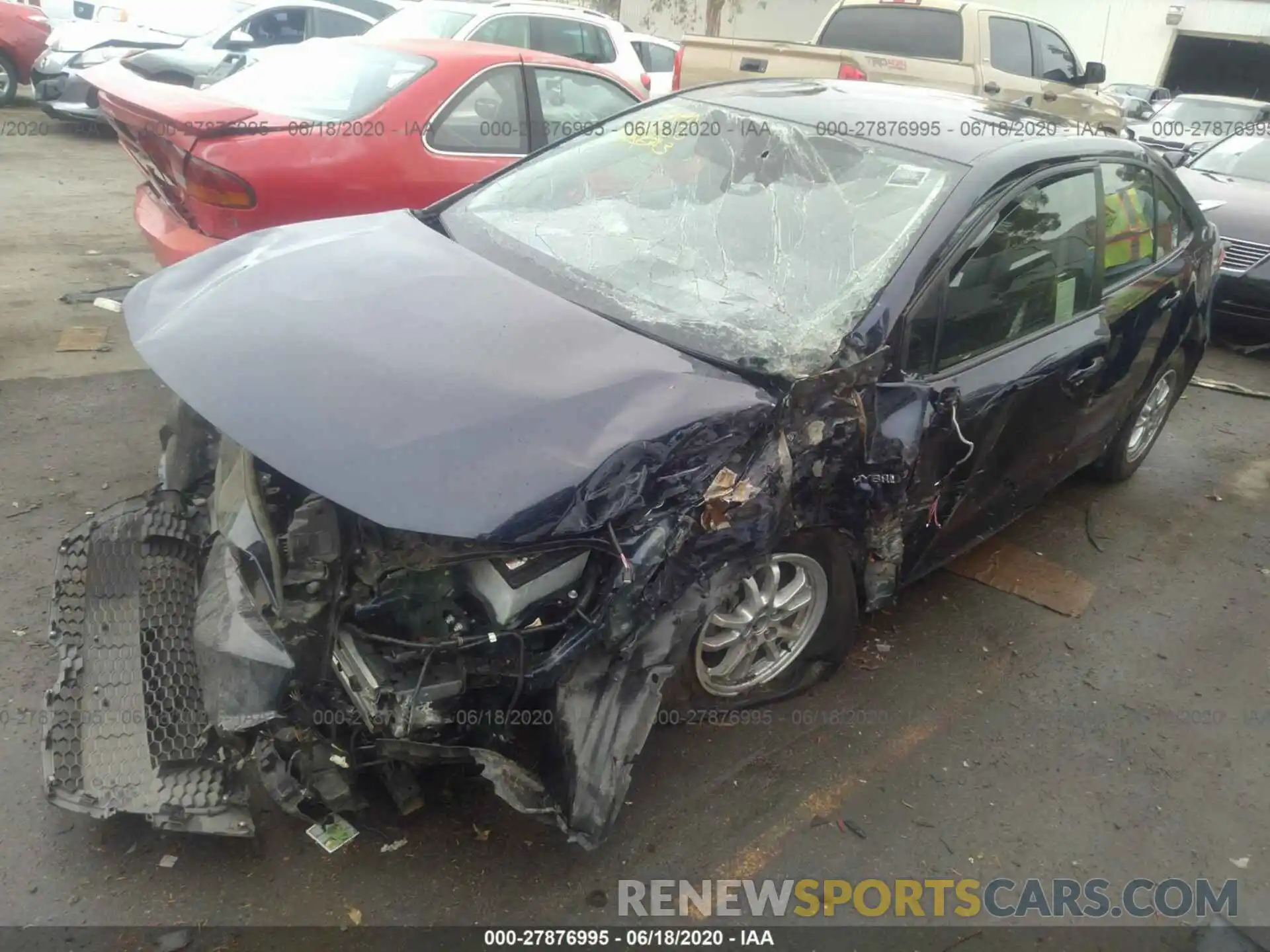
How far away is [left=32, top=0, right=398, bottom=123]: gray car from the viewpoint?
906cm

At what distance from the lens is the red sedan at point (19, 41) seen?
412 inches

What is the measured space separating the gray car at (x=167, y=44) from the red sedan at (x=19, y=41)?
688 millimetres

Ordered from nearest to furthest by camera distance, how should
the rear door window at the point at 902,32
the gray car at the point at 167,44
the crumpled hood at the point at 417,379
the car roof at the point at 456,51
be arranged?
the crumpled hood at the point at 417,379
the car roof at the point at 456,51
the rear door window at the point at 902,32
the gray car at the point at 167,44

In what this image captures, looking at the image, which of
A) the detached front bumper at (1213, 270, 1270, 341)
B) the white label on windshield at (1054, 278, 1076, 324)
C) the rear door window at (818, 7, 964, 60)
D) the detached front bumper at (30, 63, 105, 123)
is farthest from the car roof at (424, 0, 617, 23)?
the white label on windshield at (1054, 278, 1076, 324)

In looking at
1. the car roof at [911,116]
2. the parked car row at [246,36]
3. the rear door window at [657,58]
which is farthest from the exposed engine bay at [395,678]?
the rear door window at [657,58]

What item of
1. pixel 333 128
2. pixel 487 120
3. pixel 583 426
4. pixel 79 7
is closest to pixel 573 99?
pixel 487 120

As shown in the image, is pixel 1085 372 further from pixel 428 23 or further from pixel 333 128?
pixel 428 23

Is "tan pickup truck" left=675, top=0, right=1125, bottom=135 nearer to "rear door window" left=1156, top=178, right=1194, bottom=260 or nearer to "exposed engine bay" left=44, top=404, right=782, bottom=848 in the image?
"rear door window" left=1156, top=178, right=1194, bottom=260

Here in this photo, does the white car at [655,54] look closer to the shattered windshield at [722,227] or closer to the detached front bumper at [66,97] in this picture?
the detached front bumper at [66,97]

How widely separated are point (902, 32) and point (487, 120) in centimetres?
524

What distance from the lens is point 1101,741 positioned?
299 cm

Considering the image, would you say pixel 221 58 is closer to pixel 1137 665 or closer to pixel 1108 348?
pixel 1108 348

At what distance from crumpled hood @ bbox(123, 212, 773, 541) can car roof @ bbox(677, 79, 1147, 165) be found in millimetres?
1221

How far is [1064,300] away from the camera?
320 centimetres
